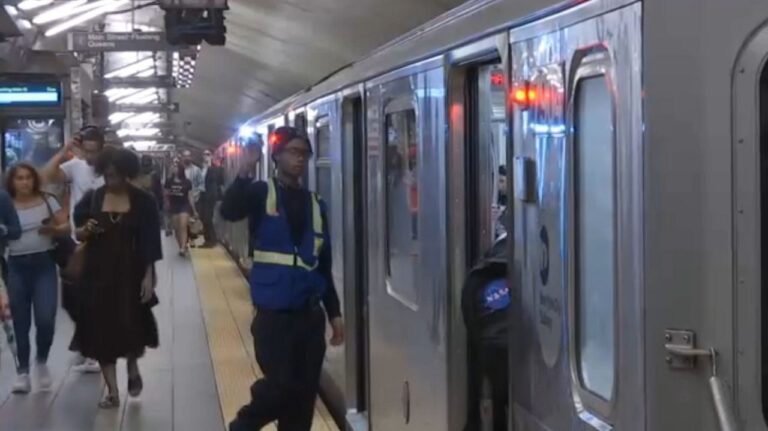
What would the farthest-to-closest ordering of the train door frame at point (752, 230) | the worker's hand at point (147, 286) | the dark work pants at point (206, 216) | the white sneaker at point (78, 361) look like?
the dark work pants at point (206, 216)
the white sneaker at point (78, 361)
the worker's hand at point (147, 286)
the train door frame at point (752, 230)

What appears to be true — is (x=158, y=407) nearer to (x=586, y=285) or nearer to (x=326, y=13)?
(x=586, y=285)

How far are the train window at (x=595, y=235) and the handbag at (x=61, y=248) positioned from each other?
6.33 m

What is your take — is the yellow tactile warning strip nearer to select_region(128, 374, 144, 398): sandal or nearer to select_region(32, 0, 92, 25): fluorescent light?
select_region(128, 374, 144, 398): sandal

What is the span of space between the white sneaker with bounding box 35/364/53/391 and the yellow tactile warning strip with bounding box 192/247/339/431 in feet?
3.92

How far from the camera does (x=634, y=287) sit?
2961 millimetres

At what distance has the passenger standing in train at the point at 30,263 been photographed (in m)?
9.09

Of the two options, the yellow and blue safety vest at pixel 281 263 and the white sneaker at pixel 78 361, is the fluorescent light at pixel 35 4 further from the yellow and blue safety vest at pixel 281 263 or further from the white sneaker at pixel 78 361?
the yellow and blue safety vest at pixel 281 263

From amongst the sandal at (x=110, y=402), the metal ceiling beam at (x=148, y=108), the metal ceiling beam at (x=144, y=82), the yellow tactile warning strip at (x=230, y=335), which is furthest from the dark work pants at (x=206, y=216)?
the sandal at (x=110, y=402)

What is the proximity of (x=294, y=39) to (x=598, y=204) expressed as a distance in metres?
21.9

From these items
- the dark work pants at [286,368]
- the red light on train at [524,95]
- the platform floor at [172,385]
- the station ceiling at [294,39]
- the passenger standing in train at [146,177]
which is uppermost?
the station ceiling at [294,39]

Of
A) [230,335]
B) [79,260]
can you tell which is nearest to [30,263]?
[79,260]

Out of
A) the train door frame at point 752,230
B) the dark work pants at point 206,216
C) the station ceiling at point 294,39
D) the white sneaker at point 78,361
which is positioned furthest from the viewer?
the dark work pants at point 206,216

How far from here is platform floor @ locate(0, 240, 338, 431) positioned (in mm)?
8273

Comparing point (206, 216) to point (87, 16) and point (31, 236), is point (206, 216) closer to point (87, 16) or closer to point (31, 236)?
point (87, 16)
